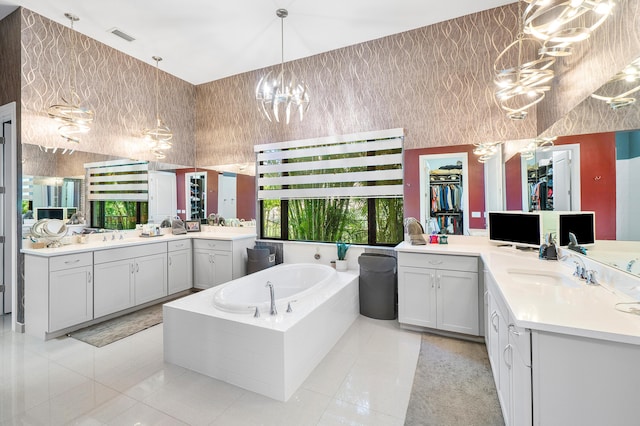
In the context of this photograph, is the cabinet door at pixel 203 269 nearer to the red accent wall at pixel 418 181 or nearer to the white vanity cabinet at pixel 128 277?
the white vanity cabinet at pixel 128 277

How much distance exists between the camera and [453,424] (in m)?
1.71

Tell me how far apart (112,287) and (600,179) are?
4.43 m

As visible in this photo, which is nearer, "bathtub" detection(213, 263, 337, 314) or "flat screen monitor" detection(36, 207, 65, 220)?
"bathtub" detection(213, 263, 337, 314)

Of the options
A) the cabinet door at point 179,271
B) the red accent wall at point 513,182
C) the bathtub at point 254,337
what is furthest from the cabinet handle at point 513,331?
the cabinet door at point 179,271

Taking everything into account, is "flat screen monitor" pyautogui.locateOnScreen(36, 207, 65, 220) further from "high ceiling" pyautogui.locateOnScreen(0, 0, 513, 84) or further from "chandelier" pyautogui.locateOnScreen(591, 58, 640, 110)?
"chandelier" pyautogui.locateOnScreen(591, 58, 640, 110)

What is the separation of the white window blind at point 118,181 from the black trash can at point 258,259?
71.9 inches

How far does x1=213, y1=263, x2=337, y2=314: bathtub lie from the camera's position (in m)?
2.25

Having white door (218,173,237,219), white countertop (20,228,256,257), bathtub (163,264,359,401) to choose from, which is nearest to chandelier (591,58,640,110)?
bathtub (163,264,359,401)

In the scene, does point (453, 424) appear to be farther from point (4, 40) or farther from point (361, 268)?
point (4, 40)

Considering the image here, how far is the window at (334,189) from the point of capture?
11.8 feet

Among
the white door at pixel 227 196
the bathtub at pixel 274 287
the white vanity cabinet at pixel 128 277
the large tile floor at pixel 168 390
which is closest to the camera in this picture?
the large tile floor at pixel 168 390

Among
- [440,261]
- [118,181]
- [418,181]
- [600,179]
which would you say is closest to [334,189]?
[418,181]

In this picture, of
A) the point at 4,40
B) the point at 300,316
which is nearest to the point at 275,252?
the point at 300,316

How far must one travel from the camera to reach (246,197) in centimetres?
452
